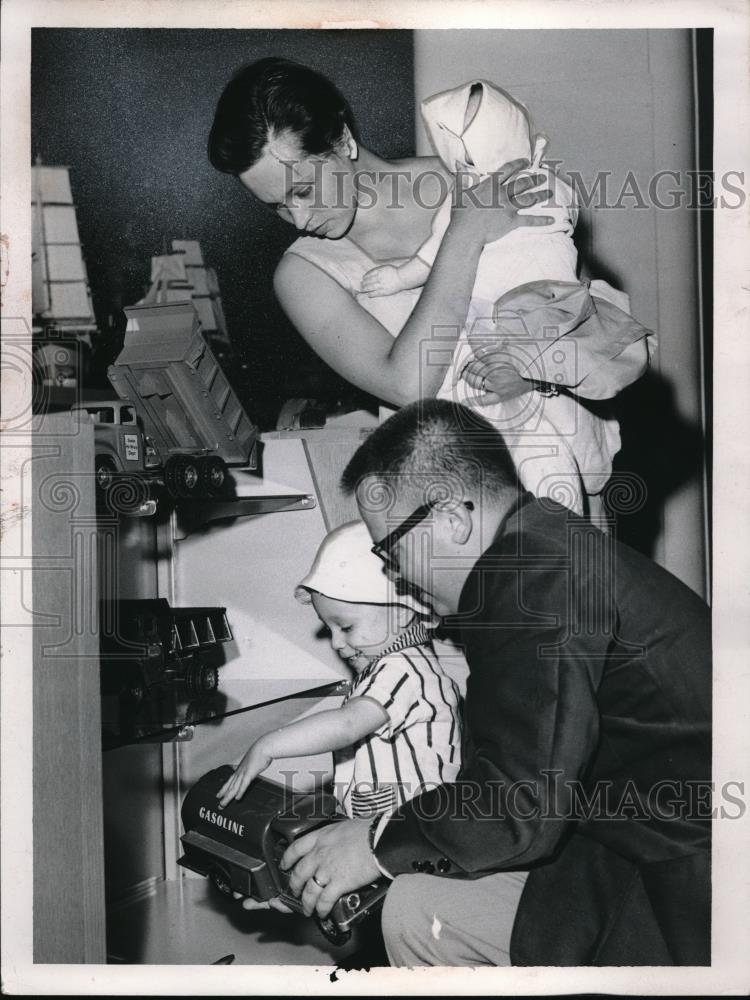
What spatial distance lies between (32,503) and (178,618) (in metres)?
0.25

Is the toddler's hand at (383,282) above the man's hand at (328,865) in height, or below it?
above

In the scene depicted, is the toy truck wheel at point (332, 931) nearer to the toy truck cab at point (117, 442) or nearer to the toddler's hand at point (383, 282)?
the toy truck cab at point (117, 442)

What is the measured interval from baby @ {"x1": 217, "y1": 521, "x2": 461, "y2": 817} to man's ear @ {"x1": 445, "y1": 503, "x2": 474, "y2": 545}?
Result: 100mm

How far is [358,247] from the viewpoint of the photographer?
1187mm

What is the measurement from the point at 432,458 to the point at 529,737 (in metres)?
0.37

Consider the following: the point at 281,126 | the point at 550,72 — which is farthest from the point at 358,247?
the point at 550,72

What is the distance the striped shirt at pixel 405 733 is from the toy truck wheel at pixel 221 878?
185 millimetres

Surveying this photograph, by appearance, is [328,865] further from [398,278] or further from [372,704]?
[398,278]

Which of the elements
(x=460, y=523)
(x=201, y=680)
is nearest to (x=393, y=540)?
(x=460, y=523)

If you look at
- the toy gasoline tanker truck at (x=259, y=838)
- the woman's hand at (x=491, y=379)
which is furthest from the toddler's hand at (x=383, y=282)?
the toy gasoline tanker truck at (x=259, y=838)

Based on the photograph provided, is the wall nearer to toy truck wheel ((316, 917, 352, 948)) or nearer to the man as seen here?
the man

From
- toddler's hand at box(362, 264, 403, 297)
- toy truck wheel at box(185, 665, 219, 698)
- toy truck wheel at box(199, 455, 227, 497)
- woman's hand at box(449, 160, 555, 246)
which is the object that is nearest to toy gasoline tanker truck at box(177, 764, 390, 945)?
toy truck wheel at box(185, 665, 219, 698)

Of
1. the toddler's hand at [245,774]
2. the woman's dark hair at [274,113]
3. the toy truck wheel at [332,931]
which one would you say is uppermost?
the woman's dark hair at [274,113]

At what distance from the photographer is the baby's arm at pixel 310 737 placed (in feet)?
3.79
